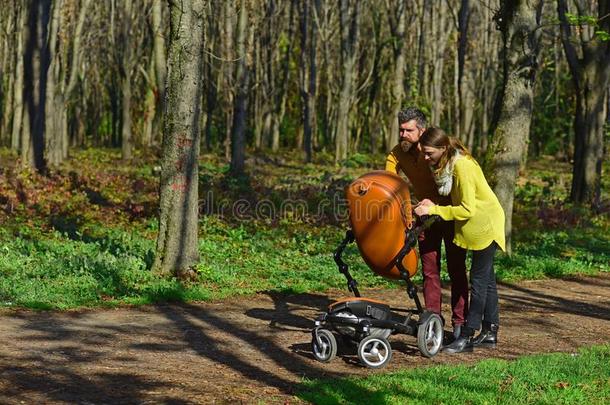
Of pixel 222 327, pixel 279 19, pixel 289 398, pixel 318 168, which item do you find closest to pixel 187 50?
pixel 222 327

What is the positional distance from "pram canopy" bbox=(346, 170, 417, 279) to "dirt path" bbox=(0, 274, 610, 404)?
0.95 metres

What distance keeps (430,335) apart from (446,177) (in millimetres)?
1409

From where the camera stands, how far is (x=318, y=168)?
33.0 meters

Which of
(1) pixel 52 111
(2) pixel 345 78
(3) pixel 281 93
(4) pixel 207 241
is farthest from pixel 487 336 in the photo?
(3) pixel 281 93

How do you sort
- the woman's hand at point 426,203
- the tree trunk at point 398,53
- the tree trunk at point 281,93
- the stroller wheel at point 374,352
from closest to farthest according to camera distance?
the stroller wheel at point 374,352
the woman's hand at point 426,203
the tree trunk at point 398,53
the tree trunk at point 281,93

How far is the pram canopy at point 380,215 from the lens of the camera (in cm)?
800

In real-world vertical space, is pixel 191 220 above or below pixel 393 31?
below

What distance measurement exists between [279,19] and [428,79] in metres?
8.82

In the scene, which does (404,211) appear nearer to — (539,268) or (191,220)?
(191,220)

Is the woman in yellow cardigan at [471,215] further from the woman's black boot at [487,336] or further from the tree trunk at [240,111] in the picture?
the tree trunk at [240,111]

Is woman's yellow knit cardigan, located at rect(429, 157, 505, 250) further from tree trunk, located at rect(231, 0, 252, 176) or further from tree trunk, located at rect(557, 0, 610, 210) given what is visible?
tree trunk, located at rect(231, 0, 252, 176)

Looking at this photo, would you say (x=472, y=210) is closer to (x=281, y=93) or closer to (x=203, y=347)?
(x=203, y=347)

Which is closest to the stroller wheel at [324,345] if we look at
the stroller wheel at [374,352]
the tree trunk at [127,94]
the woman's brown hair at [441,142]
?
the stroller wheel at [374,352]

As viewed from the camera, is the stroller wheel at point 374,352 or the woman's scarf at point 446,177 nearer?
the stroller wheel at point 374,352
